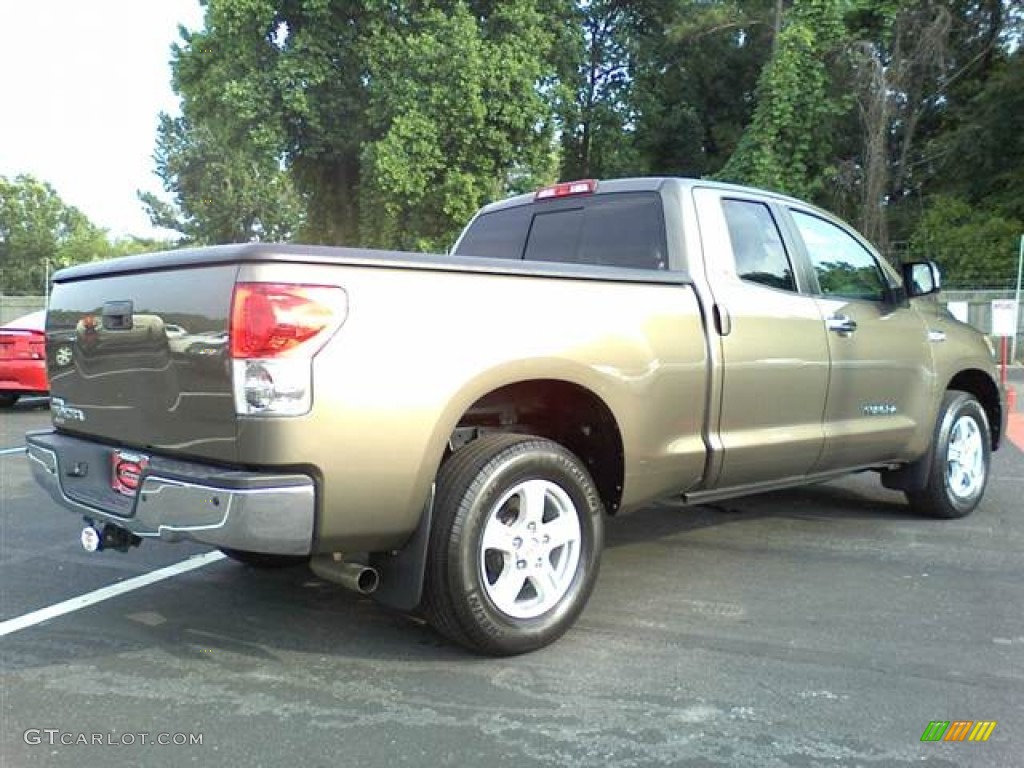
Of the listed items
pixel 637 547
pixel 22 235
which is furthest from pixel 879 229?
pixel 22 235

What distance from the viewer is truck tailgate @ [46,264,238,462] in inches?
115

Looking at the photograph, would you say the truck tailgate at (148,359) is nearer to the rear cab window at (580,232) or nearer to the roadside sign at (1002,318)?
the rear cab window at (580,232)

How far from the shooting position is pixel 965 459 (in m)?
5.77

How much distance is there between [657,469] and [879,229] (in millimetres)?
19906

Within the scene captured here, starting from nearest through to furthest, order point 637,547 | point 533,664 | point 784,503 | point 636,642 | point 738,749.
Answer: point 738,749
point 533,664
point 636,642
point 637,547
point 784,503

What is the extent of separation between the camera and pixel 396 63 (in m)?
19.7

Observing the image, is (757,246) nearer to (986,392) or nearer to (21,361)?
(986,392)

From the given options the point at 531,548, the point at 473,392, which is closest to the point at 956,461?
the point at 531,548

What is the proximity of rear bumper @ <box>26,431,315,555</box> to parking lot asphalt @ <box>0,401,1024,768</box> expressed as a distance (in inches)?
22.8

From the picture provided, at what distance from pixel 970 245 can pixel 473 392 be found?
22.2 m

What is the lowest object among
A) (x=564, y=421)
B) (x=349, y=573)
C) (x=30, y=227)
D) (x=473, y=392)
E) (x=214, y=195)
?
(x=349, y=573)

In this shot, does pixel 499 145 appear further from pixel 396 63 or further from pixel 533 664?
pixel 533 664

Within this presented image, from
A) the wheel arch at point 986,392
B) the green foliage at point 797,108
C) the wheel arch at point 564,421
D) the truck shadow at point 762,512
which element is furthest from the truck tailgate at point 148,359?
the green foliage at point 797,108

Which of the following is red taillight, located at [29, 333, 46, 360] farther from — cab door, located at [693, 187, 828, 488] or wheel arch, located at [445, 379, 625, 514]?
cab door, located at [693, 187, 828, 488]
